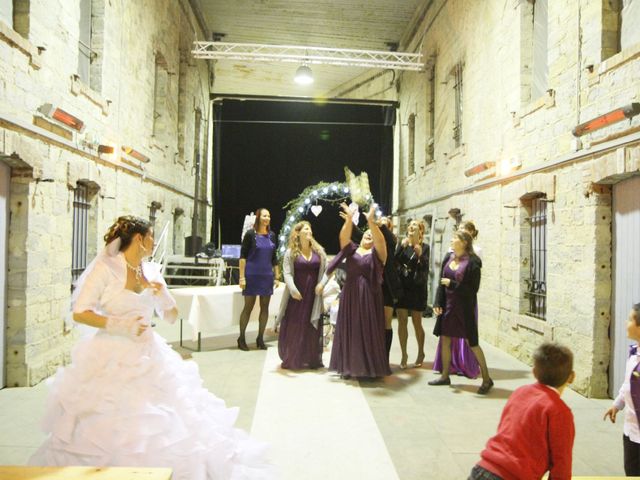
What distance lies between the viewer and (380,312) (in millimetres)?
5445

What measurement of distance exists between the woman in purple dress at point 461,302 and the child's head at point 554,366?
120 inches

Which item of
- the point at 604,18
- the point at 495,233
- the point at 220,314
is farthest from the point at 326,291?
the point at 604,18

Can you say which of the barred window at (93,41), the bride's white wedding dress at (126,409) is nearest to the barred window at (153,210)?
the barred window at (93,41)

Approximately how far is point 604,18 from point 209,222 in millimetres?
13019

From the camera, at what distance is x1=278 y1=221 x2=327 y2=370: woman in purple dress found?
5941 millimetres

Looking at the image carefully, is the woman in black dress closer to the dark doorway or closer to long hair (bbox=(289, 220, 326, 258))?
long hair (bbox=(289, 220, 326, 258))

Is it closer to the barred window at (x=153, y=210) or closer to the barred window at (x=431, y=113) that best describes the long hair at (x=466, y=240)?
the barred window at (x=153, y=210)

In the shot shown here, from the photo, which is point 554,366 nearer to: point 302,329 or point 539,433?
point 539,433

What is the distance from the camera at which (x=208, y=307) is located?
6.74m

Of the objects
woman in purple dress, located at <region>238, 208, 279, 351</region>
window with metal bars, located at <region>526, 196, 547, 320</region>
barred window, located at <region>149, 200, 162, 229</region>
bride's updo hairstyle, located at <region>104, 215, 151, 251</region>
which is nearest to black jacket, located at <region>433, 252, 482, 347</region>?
window with metal bars, located at <region>526, 196, 547, 320</region>

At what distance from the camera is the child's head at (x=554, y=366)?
200 cm

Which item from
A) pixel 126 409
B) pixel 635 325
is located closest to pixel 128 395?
pixel 126 409

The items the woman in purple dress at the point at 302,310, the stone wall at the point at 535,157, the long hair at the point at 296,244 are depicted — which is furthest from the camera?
the long hair at the point at 296,244

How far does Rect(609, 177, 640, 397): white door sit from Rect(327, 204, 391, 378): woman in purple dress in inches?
85.3
